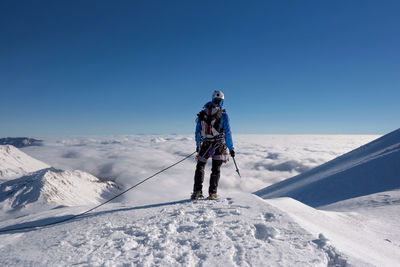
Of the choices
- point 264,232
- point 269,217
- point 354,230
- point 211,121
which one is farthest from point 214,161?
point 354,230

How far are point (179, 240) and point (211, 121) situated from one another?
167 inches

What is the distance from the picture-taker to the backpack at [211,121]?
755 cm

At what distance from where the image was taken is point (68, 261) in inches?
152

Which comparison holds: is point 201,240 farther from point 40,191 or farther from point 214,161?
point 40,191

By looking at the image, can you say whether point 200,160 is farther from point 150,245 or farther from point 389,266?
point 389,266

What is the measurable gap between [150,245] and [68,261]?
4.74 feet

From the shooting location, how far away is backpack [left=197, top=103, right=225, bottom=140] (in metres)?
7.55

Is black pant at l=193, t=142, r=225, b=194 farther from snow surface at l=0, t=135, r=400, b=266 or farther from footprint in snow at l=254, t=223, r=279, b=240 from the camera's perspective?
footprint in snow at l=254, t=223, r=279, b=240

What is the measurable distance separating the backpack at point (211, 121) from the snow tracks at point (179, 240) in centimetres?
256

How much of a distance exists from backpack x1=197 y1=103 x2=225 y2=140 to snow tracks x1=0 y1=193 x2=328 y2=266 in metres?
2.56

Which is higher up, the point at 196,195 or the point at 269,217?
the point at 269,217

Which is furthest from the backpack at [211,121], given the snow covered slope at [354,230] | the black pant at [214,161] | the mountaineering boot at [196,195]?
the snow covered slope at [354,230]

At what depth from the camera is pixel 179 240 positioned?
14.2ft

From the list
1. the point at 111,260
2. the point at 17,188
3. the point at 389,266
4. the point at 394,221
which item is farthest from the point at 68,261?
the point at 17,188
